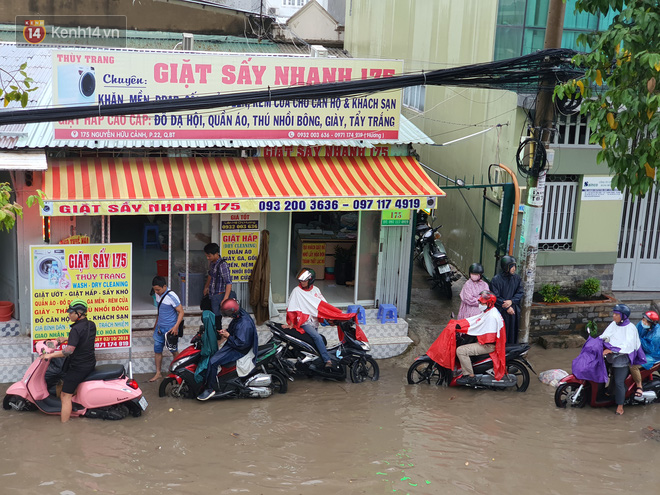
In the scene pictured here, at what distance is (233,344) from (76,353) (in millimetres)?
1862

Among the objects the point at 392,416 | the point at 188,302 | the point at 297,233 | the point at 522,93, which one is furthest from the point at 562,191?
the point at 188,302

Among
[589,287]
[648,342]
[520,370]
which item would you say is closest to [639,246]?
[589,287]

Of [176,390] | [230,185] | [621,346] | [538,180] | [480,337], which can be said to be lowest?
[176,390]

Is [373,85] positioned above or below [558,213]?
Answer: above

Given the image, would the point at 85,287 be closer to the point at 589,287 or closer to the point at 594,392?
the point at 594,392

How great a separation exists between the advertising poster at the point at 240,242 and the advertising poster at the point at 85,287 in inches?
69.7

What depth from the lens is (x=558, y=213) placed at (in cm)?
1236

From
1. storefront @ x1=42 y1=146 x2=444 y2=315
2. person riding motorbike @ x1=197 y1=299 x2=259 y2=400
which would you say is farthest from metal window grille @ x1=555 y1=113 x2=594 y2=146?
person riding motorbike @ x1=197 y1=299 x2=259 y2=400

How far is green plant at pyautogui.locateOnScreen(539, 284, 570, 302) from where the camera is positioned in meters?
12.0

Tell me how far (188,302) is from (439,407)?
416 centimetres

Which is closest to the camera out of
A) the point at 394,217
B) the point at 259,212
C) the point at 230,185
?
the point at 230,185

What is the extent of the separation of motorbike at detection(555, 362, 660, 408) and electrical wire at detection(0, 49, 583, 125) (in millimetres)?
4107

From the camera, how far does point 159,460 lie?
772 cm

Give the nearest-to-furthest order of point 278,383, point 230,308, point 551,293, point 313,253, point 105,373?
point 105,373, point 230,308, point 278,383, point 551,293, point 313,253
